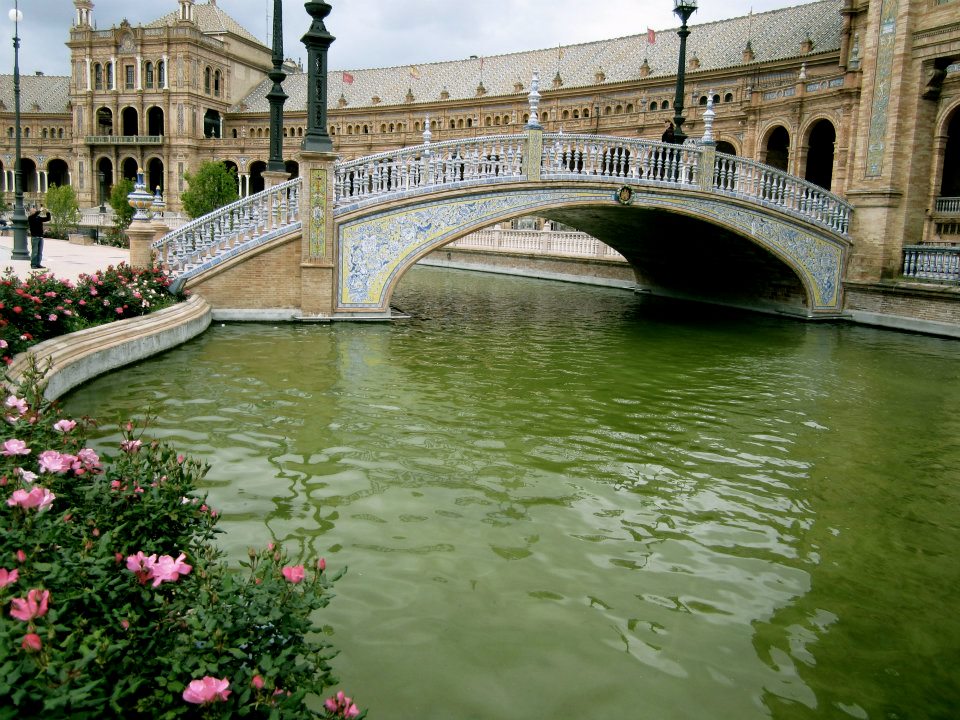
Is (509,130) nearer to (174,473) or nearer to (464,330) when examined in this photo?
(464,330)

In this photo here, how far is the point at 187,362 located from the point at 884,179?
51.0 ft

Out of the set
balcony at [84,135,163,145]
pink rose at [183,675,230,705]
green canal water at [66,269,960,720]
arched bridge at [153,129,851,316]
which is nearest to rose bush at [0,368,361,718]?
pink rose at [183,675,230,705]

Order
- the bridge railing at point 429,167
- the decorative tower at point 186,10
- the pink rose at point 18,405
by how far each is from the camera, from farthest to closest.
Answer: the decorative tower at point 186,10, the bridge railing at point 429,167, the pink rose at point 18,405

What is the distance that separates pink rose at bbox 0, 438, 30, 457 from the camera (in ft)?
12.1

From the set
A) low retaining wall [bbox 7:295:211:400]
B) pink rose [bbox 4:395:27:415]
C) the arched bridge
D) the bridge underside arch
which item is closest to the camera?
pink rose [bbox 4:395:27:415]

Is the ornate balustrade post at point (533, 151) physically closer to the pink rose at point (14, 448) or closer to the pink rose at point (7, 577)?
the pink rose at point (14, 448)

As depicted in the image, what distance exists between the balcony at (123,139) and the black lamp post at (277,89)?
57.4 meters

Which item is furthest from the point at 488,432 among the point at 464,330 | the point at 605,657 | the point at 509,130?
the point at 509,130

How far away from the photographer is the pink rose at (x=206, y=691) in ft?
7.89

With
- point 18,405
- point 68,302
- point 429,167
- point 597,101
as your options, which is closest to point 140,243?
point 68,302

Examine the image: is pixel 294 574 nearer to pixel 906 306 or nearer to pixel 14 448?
pixel 14 448

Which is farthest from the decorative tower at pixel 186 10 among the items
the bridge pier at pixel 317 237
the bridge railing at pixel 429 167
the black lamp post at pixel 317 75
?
the bridge pier at pixel 317 237

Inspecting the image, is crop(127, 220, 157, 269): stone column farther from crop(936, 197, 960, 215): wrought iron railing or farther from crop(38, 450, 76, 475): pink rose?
crop(936, 197, 960, 215): wrought iron railing

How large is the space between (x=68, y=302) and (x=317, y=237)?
18.0 ft
